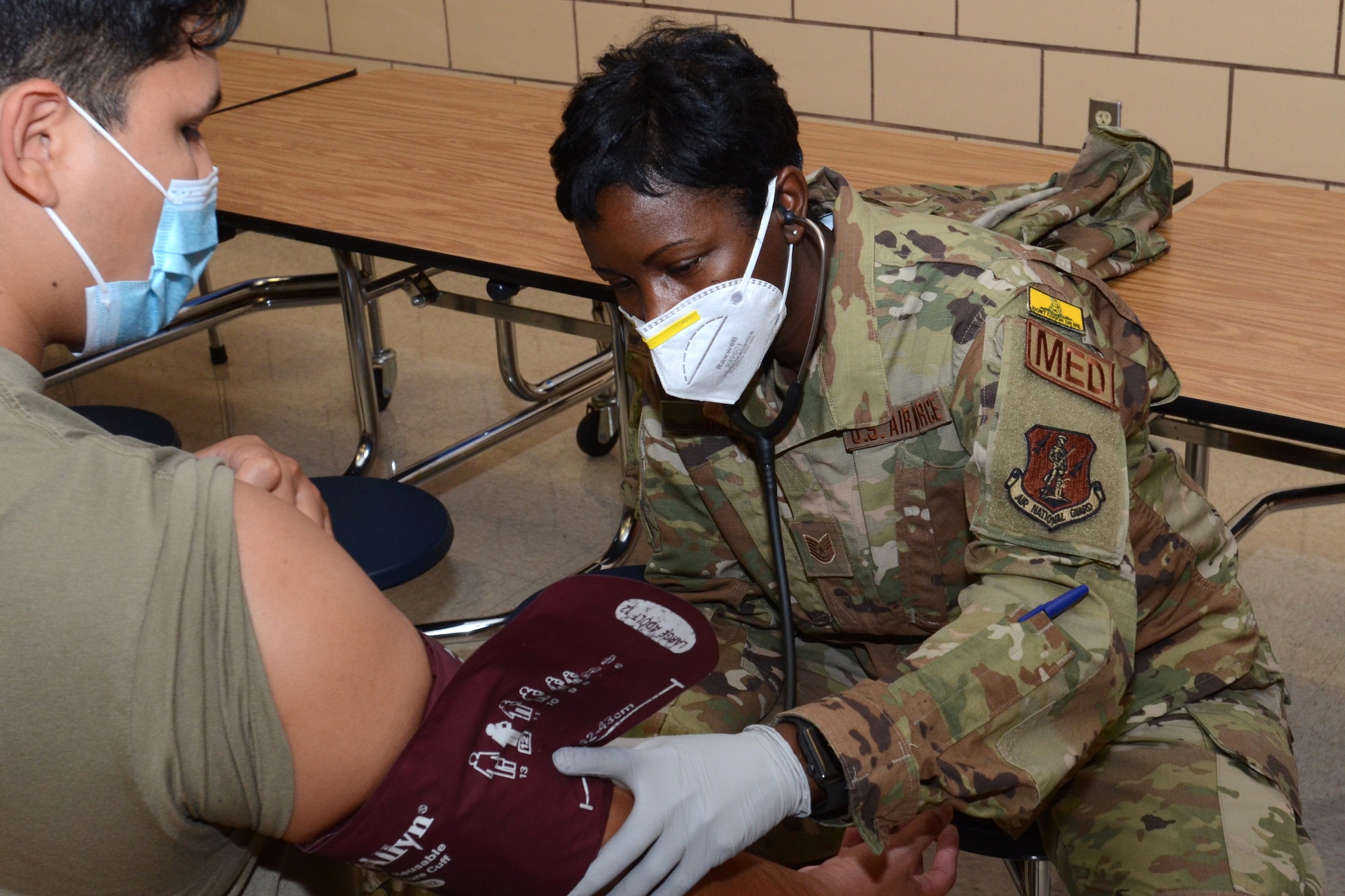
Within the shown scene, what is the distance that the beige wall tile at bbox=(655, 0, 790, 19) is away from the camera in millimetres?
3900

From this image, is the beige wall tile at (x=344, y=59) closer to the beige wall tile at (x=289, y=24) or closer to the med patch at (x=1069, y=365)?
the beige wall tile at (x=289, y=24)

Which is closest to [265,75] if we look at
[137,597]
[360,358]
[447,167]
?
[360,358]

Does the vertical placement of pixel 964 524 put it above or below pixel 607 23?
below

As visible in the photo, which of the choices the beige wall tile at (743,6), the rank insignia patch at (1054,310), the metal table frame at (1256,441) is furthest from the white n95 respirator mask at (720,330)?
the beige wall tile at (743,6)

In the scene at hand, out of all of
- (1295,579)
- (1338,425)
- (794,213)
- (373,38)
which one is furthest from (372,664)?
(373,38)

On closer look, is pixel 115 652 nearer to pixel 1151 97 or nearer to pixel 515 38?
pixel 1151 97

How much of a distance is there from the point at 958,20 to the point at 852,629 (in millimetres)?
2513

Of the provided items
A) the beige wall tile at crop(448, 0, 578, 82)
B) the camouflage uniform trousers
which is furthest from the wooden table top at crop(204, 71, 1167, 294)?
the beige wall tile at crop(448, 0, 578, 82)

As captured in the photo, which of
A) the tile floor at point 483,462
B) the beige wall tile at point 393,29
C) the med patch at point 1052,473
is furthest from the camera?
the beige wall tile at point 393,29

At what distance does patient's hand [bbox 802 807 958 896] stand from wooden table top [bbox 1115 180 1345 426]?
588 mm

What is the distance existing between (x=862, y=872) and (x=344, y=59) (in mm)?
4525

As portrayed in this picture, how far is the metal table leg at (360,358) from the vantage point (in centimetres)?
267

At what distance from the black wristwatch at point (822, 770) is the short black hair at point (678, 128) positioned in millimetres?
562

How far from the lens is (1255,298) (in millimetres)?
1758
